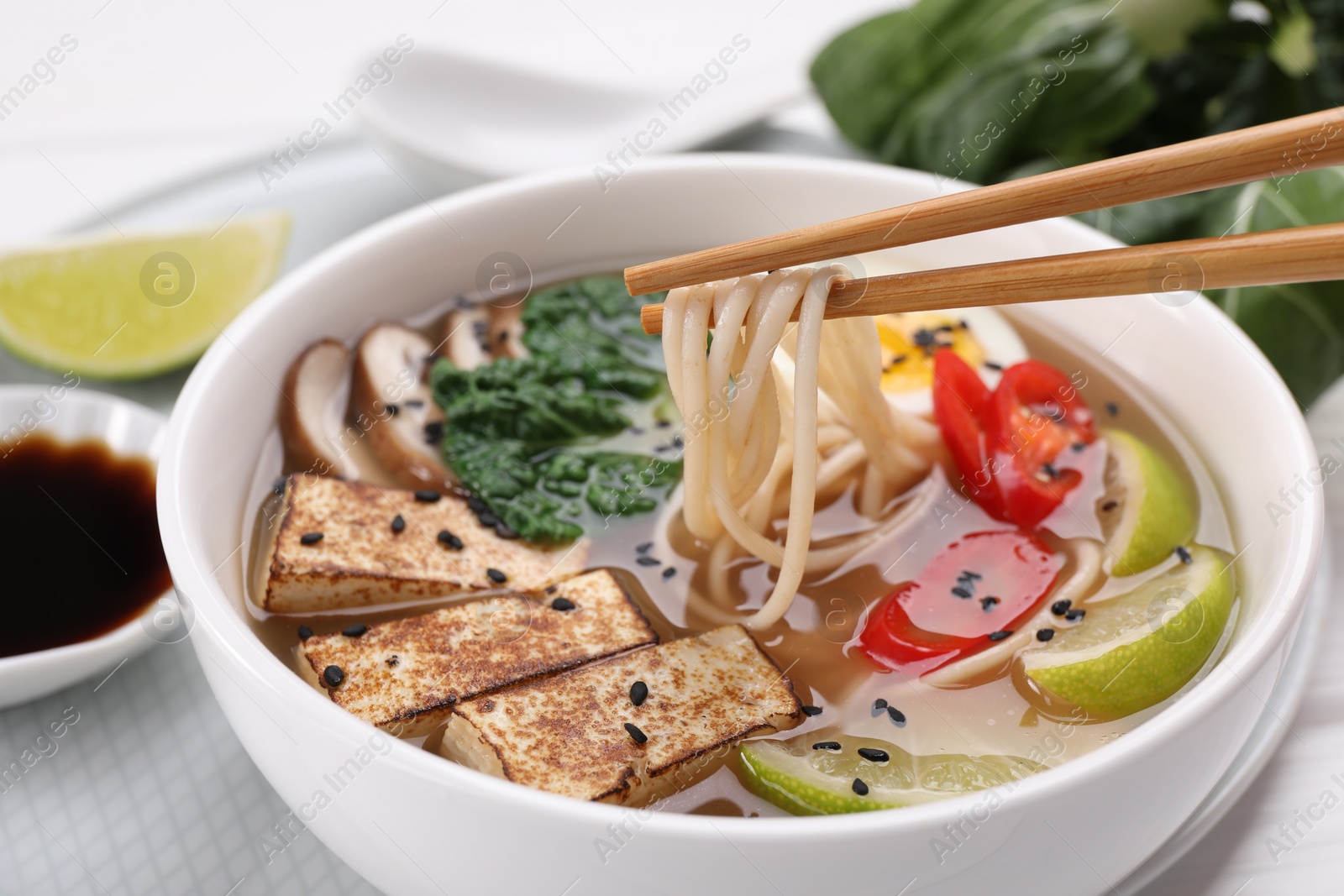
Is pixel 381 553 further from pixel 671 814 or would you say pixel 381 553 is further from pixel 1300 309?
pixel 1300 309

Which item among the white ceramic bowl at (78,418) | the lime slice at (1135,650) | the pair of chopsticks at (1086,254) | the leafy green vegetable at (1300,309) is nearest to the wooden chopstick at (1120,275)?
the pair of chopsticks at (1086,254)

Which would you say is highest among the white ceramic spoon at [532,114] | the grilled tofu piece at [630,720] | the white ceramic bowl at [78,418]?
the white ceramic spoon at [532,114]

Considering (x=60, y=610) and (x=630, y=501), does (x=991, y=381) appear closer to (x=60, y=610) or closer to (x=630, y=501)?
(x=630, y=501)

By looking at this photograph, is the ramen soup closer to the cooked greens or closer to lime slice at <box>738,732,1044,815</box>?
lime slice at <box>738,732,1044,815</box>

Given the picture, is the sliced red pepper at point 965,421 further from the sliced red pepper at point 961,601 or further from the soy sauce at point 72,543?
the soy sauce at point 72,543

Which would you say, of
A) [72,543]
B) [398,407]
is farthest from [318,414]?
[72,543]

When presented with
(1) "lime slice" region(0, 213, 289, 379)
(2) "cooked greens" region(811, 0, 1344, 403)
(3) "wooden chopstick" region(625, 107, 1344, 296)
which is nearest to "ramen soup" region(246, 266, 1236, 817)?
(3) "wooden chopstick" region(625, 107, 1344, 296)
